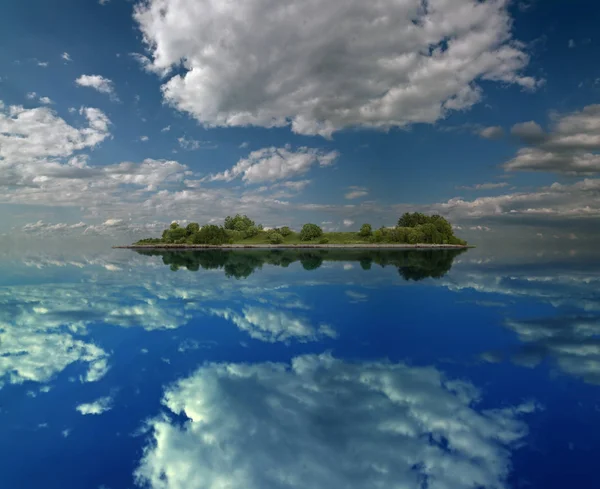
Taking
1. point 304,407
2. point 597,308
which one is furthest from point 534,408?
point 597,308

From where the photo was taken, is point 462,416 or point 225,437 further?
point 462,416

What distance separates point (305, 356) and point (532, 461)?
16348mm

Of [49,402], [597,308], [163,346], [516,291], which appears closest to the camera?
[49,402]

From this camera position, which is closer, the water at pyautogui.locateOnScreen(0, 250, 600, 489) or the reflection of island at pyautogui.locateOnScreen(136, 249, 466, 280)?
the water at pyautogui.locateOnScreen(0, 250, 600, 489)

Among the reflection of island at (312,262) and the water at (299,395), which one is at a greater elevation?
the reflection of island at (312,262)

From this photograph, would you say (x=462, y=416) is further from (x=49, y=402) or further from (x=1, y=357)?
(x=1, y=357)

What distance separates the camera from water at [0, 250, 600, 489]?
14.5 metres

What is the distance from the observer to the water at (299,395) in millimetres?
14492

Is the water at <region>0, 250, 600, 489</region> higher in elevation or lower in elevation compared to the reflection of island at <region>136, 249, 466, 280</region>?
lower

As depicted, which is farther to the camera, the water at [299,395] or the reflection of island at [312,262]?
the reflection of island at [312,262]

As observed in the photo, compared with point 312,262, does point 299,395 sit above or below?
below

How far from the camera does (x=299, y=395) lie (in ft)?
69.4

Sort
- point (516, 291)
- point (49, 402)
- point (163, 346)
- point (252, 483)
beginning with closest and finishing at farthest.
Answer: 1. point (252, 483)
2. point (49, 402)
3. point (163, 346)
4. point (516, 291)

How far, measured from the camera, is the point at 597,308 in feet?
145
